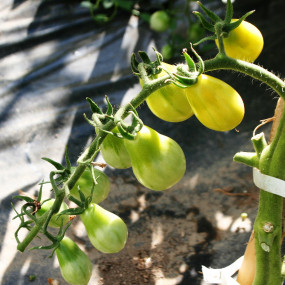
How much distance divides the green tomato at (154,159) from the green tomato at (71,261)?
24 cm

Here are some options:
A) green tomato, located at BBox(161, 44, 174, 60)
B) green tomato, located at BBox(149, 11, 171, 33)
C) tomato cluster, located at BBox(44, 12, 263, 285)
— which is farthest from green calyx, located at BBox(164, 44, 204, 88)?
green tomato, located at BBox(149, 11, 171, 33)

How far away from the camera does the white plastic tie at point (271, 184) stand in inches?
34.2

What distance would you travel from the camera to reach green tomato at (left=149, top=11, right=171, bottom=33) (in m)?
2.38

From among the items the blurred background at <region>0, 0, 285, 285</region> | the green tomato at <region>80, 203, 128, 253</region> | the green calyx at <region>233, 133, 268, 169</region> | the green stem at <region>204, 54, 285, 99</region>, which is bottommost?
the blurred background at <region>0, 0, 285, 285</region>

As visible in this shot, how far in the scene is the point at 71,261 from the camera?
0.91 metres

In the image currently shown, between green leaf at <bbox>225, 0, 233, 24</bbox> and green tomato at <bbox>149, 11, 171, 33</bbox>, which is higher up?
green leaf at <bbox>225, 0, 233, 24</bbox>

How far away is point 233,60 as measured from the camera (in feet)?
2.48

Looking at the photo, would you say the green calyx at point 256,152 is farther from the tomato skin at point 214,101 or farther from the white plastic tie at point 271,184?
the tomato skin at point 214,101

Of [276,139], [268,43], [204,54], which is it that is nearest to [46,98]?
[204,54]

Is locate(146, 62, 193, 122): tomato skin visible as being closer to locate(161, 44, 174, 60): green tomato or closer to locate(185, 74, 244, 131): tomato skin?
locate(185, 74, 244, 131): tomato skin

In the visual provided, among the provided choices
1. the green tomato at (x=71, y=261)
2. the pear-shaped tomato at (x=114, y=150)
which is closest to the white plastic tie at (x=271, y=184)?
the pear-shaped tomato at (x=114, y=150)

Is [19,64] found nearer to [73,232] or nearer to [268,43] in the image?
[73,232]

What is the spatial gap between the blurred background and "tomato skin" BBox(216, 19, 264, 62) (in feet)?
1.32

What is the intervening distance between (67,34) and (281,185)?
1794 mm
